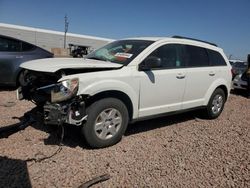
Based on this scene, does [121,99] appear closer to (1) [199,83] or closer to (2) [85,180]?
(2) [85,180]

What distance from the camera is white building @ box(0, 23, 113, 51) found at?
43.2 m

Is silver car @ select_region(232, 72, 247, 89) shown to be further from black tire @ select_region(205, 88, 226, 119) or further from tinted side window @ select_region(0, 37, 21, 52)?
tinted side window @ select_region(0, 37, 21, 52)

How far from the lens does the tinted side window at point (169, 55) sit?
486 centimetres

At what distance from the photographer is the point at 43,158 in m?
3.62

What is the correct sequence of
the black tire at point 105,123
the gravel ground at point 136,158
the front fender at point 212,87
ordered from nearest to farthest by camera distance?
the gravel ground at point 136,158 → the black tire at point 105,123 → the front fender at point 212,87

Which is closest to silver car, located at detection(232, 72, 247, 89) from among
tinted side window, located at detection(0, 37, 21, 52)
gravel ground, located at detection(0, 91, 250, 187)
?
gravel ground, located at detection(0, 91, 250, 187)

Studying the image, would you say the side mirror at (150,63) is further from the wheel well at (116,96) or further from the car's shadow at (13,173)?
the car's shadow at (13,173)

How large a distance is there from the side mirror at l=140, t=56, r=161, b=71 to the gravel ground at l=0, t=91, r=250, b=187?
1231mm

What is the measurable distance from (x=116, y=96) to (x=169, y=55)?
1.51 meters

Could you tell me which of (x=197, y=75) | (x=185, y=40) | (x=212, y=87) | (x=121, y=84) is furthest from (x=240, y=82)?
(x=121, y=84)

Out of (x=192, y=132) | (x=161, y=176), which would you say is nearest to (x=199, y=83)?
(x=192, y=132)

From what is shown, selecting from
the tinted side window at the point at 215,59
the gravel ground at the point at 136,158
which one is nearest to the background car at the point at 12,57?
the gravel ground at the point at 136,158

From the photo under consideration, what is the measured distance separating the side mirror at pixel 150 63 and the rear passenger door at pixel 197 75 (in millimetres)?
1065

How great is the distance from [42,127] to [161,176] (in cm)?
240
